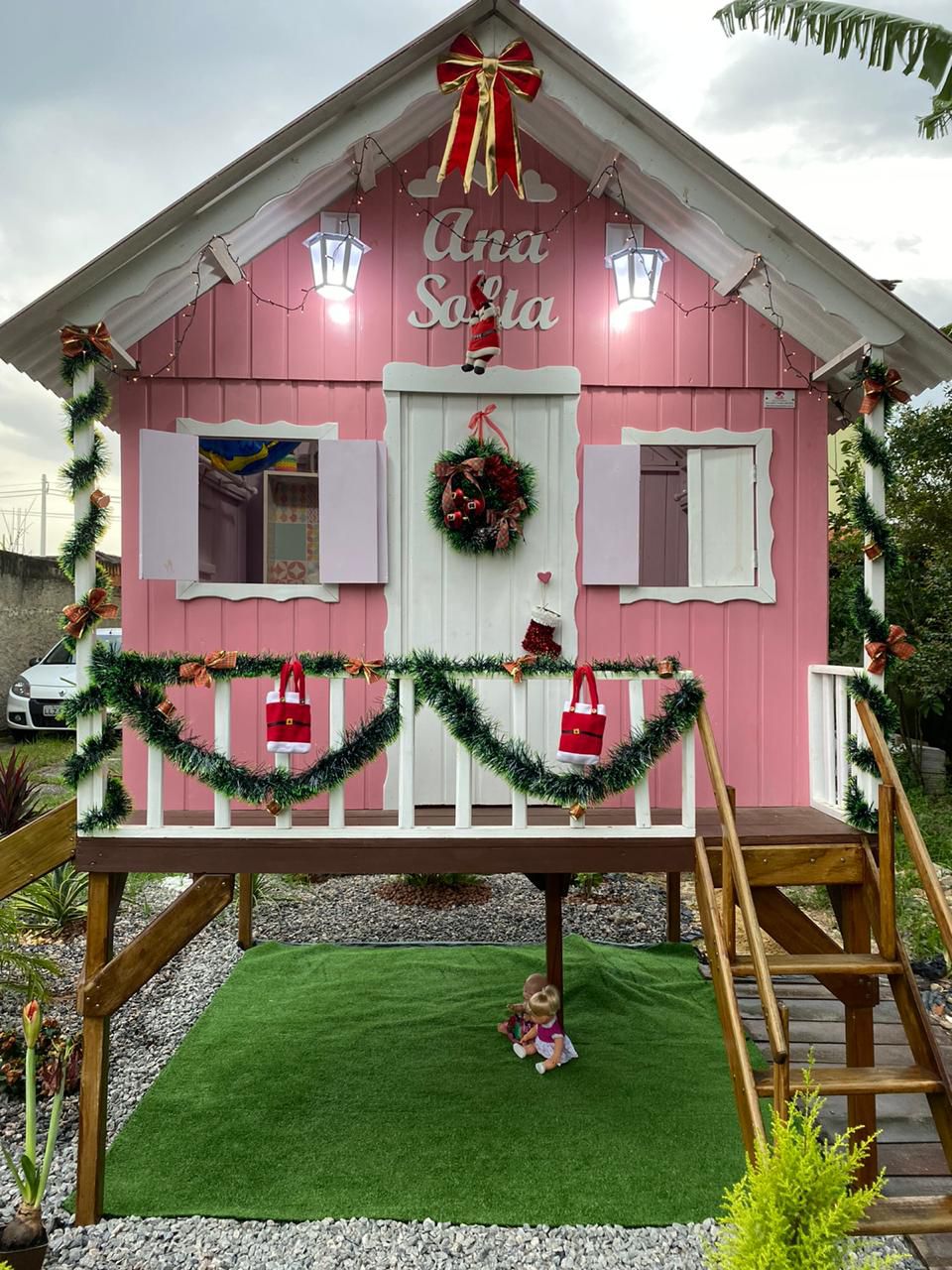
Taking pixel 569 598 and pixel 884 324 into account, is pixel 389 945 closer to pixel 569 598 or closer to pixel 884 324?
pixel 569 598

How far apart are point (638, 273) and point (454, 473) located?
4.47 ft

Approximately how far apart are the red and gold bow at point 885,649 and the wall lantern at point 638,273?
2049mm

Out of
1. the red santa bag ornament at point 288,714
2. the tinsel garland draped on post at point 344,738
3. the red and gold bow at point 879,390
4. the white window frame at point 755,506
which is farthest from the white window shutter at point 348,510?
the red and gold bow at point 879,390

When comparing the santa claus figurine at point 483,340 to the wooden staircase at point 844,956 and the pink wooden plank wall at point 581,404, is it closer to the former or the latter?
the pink wooden plank wall at point 581,404

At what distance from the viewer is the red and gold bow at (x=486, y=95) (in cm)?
336

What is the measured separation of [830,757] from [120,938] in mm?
5577

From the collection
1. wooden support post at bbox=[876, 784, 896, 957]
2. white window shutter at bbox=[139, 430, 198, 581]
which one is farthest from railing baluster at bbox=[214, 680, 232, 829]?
wooden support post at bbox=[876, 784, 896, 957]

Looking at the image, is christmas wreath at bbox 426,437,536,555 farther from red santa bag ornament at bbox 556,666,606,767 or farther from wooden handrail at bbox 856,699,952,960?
wooden handrail at bbox 856,699,952,960

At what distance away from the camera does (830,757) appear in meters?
4.06

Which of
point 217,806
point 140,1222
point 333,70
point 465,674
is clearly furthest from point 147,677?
point 333,70

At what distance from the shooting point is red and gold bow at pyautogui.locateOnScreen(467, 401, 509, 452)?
4465mm

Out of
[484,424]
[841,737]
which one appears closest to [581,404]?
[484,424]

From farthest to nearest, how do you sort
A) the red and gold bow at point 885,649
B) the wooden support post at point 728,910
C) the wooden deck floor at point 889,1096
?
the red and gold bow at point 885,649 → the wooden deck floor at point 889,1096 → the wooden support post at point 728,910

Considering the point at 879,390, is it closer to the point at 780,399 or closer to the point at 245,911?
the point at 780,399
